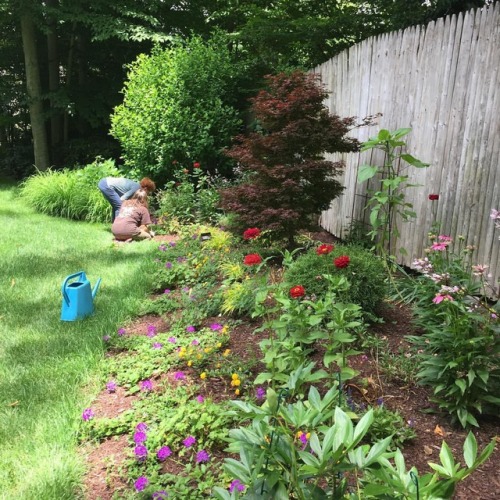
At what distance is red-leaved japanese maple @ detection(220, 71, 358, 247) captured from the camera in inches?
179

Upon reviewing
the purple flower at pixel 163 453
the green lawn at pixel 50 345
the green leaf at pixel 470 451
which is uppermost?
the green leaf at pixel 470 451

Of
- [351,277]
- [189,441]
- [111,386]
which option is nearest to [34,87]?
[111,386]

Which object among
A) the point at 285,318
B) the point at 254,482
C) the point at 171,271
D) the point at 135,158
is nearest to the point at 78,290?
the point at 171,271

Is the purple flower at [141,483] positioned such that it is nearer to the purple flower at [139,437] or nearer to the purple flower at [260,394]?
the purple flower at [139,437]

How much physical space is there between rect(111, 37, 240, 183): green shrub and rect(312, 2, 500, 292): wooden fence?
389 cm

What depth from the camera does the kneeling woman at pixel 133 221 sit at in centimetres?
Answer: 695

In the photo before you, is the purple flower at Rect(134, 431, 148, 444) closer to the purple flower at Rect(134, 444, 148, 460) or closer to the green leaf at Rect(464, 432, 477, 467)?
the purple flower at Rect(134, 444, 148, 460)

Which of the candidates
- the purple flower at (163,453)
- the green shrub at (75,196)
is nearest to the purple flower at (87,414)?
the purple flower at (163,453)

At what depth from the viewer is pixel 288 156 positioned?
4.71m

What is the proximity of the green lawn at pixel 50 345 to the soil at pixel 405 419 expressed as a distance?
0.35 feet

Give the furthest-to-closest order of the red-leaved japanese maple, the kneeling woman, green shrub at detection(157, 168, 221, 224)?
1. green shrub at detection(157, 168, 221, 224)
2. the kneeling woman
3. the red-leaved japanese maple

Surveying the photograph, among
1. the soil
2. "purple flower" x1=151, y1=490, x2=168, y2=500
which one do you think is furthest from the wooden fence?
"purple flower" x1=151, y1=490, x2=168, y2=500

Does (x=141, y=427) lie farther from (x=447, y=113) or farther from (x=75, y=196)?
(x=75, y=196)

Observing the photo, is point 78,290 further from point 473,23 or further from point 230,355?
point 473,23
